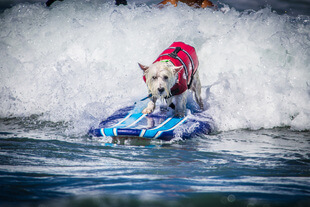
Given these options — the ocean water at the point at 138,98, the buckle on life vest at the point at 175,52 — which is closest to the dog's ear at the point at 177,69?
the buckle on life vest at the point at 175,52

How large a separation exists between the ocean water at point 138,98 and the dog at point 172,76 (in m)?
0.78

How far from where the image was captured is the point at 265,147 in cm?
469

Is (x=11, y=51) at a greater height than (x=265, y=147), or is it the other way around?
(x=11, y=51)

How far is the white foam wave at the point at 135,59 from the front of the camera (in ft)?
22.4

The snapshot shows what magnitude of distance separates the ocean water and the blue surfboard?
129 millimetres

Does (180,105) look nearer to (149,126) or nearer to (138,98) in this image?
(149,126)

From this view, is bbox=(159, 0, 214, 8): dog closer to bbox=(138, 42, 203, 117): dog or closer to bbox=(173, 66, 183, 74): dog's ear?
bbox=(138, 42, 203, 117): dog

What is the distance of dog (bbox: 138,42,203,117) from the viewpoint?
5234 millimetres

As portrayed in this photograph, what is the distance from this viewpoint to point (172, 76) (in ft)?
17.6

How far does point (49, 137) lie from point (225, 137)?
2.72m

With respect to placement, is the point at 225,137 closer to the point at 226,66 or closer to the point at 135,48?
the point at 226,66

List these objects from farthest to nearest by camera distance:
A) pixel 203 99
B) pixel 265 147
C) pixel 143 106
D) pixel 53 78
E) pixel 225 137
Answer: pixel 53 78 → pixel 203 99 → pixel 143 106 → pixel 225 137 → pixel 265 147

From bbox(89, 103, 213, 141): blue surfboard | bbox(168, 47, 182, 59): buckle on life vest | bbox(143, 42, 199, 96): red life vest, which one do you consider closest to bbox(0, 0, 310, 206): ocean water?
bbox(89, 103, 213, 141): blue surfboard

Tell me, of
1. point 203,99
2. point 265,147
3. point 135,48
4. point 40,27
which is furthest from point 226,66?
point 40,27
